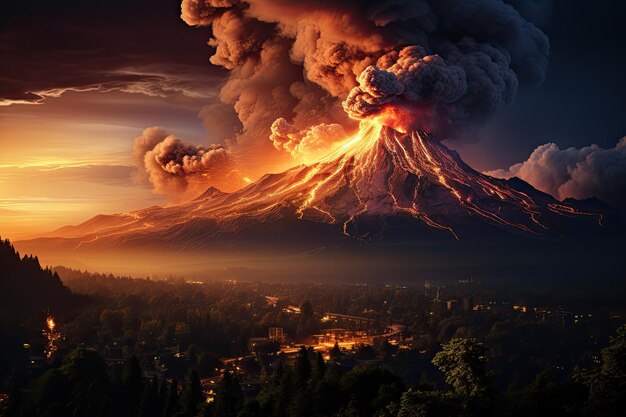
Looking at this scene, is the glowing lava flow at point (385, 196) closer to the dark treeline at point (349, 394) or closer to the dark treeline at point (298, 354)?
the dark treeline at point (298, 354)

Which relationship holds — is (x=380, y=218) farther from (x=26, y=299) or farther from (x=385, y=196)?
(x=26, y=299)

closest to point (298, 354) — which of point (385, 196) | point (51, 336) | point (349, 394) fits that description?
point (51, 336)

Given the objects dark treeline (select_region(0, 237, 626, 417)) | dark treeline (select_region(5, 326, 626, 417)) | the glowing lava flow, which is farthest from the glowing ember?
the glowing lava flow

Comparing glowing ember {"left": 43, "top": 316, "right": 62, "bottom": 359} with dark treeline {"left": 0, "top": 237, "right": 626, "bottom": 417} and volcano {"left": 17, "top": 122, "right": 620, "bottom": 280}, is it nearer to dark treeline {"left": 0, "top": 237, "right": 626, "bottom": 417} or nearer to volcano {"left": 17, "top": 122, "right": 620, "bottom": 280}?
dark treeline {"left": 0, "top": 237, "right": 626, "bottom": 417}

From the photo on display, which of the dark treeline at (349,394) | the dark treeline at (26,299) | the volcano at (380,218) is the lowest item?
the dark treeline at (349,394)

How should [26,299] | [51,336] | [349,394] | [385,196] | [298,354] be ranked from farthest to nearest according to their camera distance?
1. [385,196]
2. [26,299]
3. [51,336]
4. [298,354]
5. [349,394]

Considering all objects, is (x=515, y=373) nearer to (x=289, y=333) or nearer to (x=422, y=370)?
(x=422, y=370)

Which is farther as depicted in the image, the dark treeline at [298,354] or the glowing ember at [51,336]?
the glowing ember at [51,336]

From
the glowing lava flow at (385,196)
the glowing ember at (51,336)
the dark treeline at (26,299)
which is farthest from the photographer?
the glowing lava flow at (385,196)

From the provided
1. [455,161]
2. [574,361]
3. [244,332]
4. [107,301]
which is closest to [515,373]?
[574,361]

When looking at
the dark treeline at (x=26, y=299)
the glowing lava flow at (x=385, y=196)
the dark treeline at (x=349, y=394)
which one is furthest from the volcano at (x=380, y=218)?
the dark treeline at (x=349, y=394)
